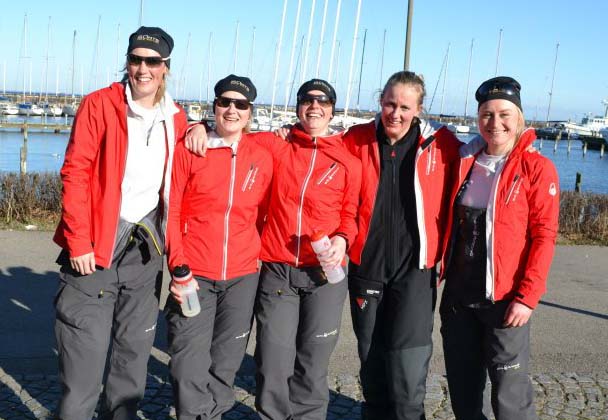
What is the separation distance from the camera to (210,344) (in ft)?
13.9

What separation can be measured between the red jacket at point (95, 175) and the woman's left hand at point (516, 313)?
7.54 feet

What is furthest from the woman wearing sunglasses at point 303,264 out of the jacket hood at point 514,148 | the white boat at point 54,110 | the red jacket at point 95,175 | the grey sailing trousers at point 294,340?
the white boat at point 54,110

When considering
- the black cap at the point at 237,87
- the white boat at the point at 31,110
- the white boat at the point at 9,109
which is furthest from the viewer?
the white boat at the point at 31,110

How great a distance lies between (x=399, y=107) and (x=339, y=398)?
232 cm

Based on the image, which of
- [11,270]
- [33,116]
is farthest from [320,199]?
[33,116]

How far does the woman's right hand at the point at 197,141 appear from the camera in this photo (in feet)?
13.1

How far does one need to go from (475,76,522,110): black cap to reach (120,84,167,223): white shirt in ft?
6.29

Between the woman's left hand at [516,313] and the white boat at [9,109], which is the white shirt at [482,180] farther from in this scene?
the white boat at [9,109]

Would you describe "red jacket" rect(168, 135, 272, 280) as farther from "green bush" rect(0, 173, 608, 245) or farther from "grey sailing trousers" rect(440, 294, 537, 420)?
"green bush" rect(0, 173, 608, 245)

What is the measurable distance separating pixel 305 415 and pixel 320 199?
1.36 meters

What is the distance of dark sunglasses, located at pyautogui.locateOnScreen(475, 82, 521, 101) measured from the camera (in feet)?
12.9

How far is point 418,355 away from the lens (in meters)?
4.26

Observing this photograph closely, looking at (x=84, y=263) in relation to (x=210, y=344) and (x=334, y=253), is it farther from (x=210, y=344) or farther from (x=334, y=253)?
(x=334, y=253)

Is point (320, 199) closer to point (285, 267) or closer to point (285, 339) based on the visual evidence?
point (285, 267)
